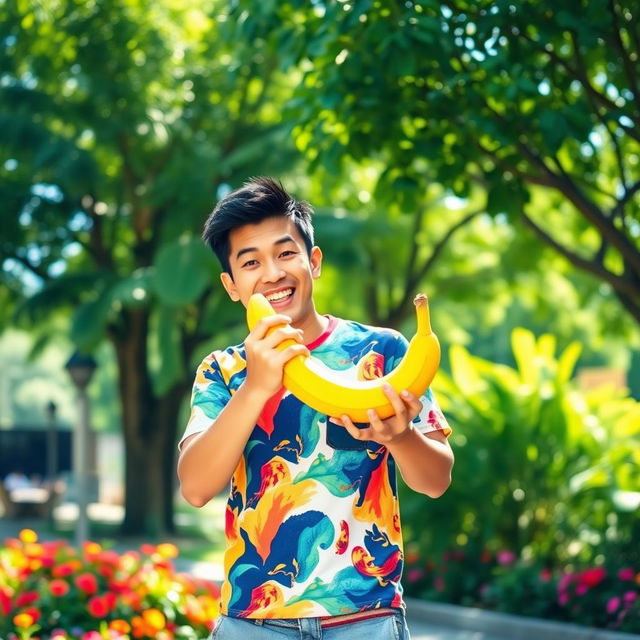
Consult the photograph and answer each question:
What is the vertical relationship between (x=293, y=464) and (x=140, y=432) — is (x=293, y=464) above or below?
below

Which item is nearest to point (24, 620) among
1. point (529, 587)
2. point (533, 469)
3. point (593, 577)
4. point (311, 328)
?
point (311, 328)

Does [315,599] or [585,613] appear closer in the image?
[315,599]

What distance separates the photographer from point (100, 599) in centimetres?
608

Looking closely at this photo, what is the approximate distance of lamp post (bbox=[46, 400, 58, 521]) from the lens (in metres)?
26.3

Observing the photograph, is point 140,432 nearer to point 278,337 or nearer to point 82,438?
point 82,438

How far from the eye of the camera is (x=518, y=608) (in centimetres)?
958

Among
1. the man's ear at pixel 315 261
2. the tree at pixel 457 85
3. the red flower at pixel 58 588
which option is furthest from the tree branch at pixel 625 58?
the red flower at pixel 58 588

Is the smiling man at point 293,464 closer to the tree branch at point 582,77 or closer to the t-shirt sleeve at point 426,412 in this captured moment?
the t-shirt sleeve at point 426,412

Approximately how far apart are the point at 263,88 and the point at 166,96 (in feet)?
5.89

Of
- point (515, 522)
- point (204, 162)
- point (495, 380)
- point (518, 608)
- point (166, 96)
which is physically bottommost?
point (518, 608)

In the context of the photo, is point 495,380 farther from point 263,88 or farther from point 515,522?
point 263,88

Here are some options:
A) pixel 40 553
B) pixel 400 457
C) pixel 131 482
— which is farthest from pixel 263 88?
pixel 400 457

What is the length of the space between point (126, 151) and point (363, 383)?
15868mm

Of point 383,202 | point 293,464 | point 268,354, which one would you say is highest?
point 383,202
